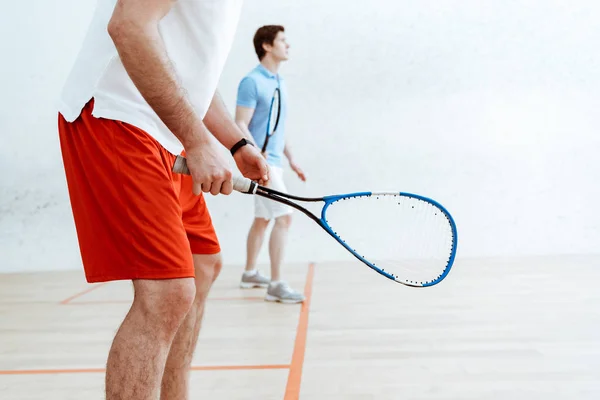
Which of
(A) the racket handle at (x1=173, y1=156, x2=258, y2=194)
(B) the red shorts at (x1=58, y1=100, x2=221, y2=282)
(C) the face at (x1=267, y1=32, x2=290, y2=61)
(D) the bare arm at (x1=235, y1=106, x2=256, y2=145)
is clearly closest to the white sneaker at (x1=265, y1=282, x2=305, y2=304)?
(D) the bare arm at (x1=235, y1=106, x2=256, y2=145)

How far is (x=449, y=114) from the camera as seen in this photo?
5.02 m

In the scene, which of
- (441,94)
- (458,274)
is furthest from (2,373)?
(441,94)

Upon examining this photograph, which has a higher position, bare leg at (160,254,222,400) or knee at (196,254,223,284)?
knee at (196,254,223,284)

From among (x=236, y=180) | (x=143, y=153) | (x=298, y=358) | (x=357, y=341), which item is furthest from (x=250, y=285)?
(x=143, y=153)

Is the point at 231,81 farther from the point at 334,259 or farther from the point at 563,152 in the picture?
the point at 563,152

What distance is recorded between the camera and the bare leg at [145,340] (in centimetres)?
101

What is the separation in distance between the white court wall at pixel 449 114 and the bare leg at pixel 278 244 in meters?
1.62

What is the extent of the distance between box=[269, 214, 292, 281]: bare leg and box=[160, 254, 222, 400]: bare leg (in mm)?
1965

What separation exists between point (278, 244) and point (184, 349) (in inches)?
79.8

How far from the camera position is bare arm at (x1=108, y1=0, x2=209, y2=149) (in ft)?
3.24

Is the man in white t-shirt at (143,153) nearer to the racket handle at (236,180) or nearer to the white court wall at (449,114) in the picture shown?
the racket handle at (236,180)

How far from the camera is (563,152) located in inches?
197

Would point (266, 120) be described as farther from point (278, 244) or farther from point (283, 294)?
point (283, 294)

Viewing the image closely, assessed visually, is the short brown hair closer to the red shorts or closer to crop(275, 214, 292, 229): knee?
crop(275, 214, 292, 229): knee
